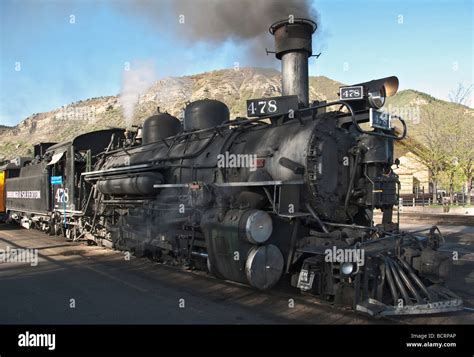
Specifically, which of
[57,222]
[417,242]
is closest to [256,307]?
[417,242]

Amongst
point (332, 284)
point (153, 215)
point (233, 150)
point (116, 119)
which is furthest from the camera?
point (116, 119)

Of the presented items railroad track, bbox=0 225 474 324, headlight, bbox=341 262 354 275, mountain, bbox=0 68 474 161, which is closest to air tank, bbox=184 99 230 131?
railroad track, bbox=0 225 474 324

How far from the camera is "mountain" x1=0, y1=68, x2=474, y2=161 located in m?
86.6

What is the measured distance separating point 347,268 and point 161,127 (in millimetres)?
7113

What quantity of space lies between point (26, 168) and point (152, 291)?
575 inches

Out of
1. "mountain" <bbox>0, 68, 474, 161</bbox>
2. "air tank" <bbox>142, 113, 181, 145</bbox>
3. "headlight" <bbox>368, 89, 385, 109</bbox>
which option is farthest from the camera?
"mountain" <bbox>0, 68, 474, 161</bbox>

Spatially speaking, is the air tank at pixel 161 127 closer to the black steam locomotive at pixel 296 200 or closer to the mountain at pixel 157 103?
the black steam locomotive at pixel 296 200

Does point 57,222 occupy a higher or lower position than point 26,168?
lower

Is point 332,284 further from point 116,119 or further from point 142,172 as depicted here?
point 116,119

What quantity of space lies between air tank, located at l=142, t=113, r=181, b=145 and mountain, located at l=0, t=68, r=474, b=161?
221 ft

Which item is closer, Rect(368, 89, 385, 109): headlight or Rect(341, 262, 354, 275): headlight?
Rect(341, 262, 354, 275): headlight

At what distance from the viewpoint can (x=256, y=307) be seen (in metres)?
6.00

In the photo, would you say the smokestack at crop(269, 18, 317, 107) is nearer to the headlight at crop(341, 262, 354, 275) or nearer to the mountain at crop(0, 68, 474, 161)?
the headlight at crop(341, 262, 354, 275)
